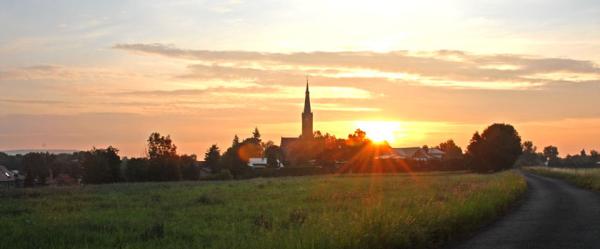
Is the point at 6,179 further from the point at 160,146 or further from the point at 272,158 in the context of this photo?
the point at 272,158

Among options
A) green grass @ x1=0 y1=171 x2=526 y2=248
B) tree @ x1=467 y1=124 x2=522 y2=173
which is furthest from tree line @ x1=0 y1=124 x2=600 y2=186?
green grass @ x1=0 y1=171 x2=526 y2=248

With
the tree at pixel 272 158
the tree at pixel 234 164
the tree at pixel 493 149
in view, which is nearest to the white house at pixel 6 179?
the tree at pixel 234 164

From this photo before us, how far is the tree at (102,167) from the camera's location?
94.8 m

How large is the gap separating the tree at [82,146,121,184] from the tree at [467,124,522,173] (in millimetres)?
59255

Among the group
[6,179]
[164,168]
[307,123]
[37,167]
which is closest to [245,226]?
[164,168]

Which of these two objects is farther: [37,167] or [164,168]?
[37,167]

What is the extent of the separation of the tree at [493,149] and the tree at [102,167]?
194ft

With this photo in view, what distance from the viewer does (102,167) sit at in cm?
9475

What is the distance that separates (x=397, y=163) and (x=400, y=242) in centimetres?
9931

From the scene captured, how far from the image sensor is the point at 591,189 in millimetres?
41406

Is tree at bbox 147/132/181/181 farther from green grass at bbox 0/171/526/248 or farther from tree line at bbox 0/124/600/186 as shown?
green grass at bbox 0/171/526/248

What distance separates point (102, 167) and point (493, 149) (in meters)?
63.3

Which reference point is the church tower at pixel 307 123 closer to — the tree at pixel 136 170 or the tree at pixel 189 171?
the tree at pixel 189 171

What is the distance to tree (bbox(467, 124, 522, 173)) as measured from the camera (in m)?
110
